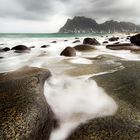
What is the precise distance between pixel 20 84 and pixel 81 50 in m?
9.11

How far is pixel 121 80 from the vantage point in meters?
4.64

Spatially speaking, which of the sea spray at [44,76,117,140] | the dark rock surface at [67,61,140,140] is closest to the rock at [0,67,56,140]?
the sea spray at [44,76,117,140]

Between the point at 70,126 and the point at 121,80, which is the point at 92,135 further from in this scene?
the point at 121,80

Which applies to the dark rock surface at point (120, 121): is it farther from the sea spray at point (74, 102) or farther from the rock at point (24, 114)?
the rock at point (24, 114)

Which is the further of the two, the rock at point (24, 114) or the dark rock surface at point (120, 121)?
the dark rock surface at point (120, 121)

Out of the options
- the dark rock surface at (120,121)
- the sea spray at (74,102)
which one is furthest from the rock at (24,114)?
the dark rock surface at (120,121)

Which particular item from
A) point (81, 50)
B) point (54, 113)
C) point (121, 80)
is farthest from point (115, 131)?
point (81, 50)

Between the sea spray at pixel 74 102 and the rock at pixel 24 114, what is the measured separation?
23 centimetres

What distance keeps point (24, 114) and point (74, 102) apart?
131 centimetres

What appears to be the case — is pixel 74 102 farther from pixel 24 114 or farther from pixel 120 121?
pixel 24 114

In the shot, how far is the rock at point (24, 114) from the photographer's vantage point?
234 cm

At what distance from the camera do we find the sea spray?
3.09 meters

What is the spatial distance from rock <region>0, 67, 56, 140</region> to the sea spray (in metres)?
0.23

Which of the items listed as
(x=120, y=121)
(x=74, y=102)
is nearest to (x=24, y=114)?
(x=74, y=102)
